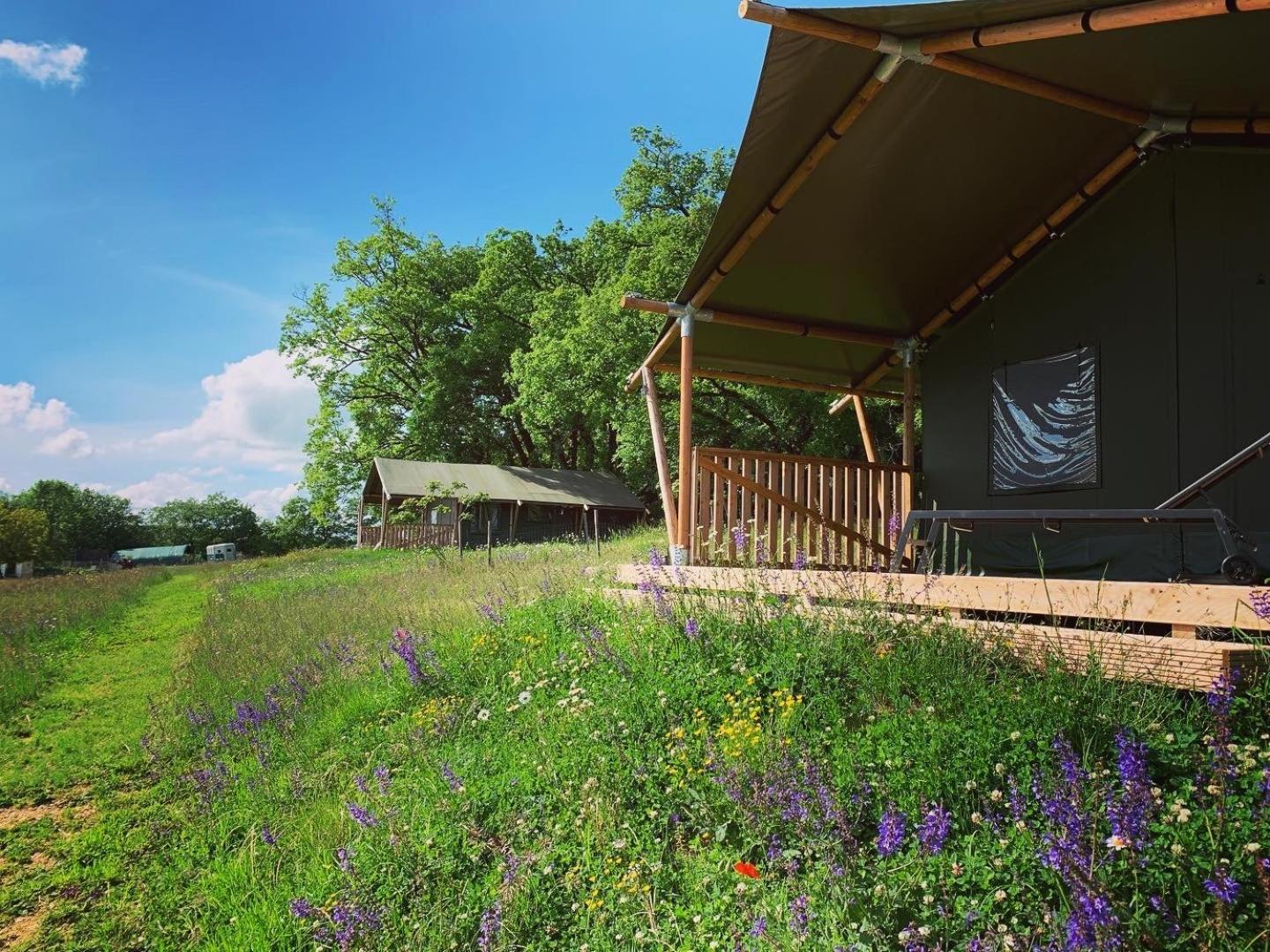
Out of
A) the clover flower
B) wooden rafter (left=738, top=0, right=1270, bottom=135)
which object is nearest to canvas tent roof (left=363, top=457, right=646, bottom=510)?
wooden rafter (left=738, top=0, right=1270, bottom=135)

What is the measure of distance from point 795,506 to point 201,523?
95760mm

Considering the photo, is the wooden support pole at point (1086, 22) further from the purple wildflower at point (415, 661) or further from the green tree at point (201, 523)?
the green tree at point (201, 523)

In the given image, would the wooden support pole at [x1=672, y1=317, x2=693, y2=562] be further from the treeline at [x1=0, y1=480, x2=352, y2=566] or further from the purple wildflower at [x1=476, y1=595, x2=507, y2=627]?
the treeline at [x1=0, y1=480, x2=352, y2=566]

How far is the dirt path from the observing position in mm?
4156

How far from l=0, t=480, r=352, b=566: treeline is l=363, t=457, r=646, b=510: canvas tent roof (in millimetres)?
21268

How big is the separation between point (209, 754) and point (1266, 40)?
8.33m

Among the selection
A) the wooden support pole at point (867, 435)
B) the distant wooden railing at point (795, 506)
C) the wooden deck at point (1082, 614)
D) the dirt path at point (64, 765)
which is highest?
the wooden support pole at point (867, 435)

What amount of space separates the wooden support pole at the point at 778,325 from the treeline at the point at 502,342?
52.9 feet

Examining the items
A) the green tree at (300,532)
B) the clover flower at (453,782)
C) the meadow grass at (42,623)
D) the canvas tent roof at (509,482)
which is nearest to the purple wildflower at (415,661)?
the clover flower at (453,782)

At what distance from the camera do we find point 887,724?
3.32 metres

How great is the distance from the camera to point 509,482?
33281 mm

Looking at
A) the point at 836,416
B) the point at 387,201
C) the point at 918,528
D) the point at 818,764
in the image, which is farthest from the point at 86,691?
the point at 387,201

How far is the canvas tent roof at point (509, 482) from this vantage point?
31.2m

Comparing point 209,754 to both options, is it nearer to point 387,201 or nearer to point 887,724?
point 887,724
